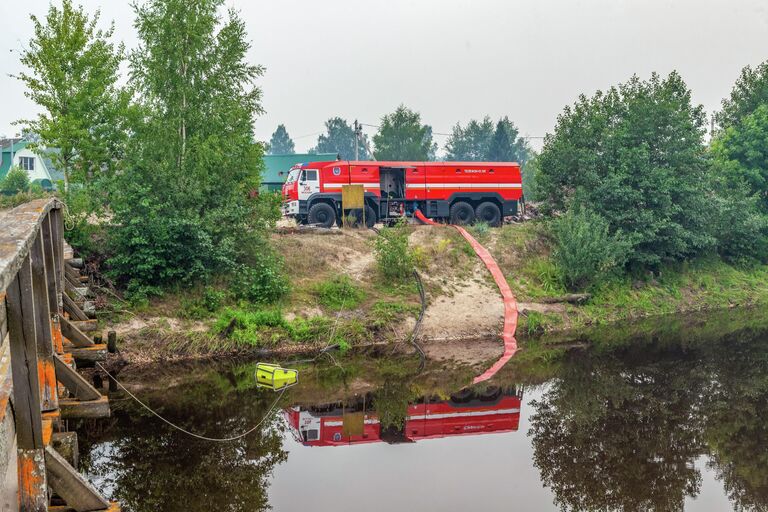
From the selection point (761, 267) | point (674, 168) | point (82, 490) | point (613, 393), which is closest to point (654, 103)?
point (674, 168)

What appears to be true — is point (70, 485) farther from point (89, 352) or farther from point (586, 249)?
point (586, 249)

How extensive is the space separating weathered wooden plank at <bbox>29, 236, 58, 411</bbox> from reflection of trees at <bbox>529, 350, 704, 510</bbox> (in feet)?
21.8

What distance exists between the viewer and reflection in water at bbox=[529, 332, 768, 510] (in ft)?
32.5

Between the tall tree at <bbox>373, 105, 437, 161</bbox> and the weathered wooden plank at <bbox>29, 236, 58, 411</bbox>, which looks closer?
the weathered wooden plank at <bbox>29, 236, 58, 411</bbox>

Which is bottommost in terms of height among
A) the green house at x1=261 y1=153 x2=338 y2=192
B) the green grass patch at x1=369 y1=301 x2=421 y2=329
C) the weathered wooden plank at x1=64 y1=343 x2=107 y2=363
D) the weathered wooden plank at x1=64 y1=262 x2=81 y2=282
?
the green grass patch at x1=369 y1=301 x2=421 y2=329

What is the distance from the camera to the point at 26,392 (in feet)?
16.8

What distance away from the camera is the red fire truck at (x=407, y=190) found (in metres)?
25.7

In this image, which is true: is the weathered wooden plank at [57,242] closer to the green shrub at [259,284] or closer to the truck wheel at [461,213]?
the green shrub at [259,284]

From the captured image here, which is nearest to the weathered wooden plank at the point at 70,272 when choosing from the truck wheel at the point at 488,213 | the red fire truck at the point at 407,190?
the red fire truck at the point at 407,190

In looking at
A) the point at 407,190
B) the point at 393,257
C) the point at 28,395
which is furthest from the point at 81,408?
the point at 407,190

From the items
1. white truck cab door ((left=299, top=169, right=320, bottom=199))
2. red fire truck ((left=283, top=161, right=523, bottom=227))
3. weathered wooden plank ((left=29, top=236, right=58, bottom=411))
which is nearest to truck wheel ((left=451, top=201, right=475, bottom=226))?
red fire truck ((left=283, top=161, right=523, bottom=227))

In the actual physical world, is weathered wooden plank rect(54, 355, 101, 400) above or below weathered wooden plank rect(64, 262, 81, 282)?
below

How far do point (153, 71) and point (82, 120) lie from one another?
2520mm

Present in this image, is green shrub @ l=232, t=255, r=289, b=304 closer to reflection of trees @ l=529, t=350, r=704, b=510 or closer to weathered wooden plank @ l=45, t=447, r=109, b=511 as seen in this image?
reflection of trees @ l=529, t=350, r=704, b=510
